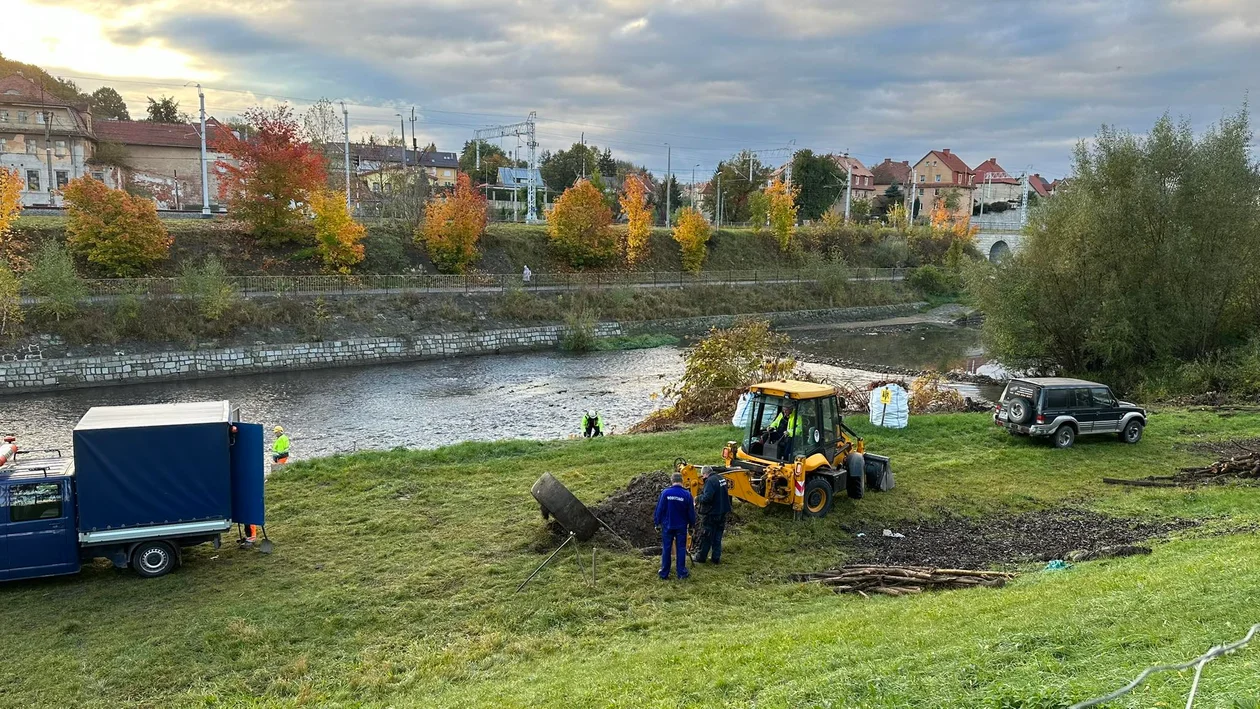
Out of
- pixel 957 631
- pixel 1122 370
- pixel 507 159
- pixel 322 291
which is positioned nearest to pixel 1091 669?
pixel 957 631


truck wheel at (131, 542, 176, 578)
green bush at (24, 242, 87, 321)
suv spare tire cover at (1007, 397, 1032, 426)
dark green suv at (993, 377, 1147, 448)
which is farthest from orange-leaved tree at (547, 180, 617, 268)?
truck wheel at (131, 542, 176, 578)

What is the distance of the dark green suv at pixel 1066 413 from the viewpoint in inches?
705

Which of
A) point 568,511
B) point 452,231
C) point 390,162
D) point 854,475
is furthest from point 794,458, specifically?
point 390,162

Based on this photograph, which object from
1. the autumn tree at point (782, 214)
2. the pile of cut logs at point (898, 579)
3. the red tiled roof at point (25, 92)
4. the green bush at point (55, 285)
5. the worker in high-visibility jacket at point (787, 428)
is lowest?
the pile of cut logs at point (898, 579)

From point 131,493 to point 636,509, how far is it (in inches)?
301

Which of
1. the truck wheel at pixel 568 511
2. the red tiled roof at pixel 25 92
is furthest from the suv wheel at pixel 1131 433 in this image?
the red tiled roof at pixel 25 92

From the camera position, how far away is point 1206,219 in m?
27.0

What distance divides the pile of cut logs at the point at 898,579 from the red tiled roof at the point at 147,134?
66.2 m

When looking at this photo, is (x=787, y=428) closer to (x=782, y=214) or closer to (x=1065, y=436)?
(x=1065, y=436)

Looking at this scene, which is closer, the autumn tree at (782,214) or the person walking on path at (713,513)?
the person walking on path at (713,513)

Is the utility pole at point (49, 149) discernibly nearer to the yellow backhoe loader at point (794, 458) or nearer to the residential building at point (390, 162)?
the residential building at point (390, 162)

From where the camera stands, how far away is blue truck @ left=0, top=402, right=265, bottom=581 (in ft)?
34.1

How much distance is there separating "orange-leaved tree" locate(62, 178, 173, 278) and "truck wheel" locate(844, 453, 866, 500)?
126 ft

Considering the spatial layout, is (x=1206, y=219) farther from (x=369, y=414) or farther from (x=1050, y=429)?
(x=369, y=414)
